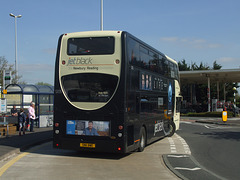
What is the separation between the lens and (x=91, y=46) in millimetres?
10633

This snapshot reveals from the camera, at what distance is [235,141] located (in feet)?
52.5

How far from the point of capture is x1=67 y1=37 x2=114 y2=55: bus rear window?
1048 cm


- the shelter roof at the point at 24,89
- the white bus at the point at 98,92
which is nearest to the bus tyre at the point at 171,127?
the white bus at the point at 98,92

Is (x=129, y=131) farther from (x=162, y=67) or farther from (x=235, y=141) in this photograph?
(x=235, y=141)

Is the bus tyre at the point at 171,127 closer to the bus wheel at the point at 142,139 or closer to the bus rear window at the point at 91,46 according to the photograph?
the bus wheel at the point at 142,139

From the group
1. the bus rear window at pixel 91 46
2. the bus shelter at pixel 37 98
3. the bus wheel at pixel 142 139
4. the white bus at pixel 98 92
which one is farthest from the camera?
the bus shelter at pixel 37 98

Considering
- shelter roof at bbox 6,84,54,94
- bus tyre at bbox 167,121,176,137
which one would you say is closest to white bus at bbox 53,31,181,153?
bus tyre at bbox 167,121,176,137

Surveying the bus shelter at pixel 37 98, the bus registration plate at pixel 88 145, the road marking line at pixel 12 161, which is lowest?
the road marking line at pixel 12 161

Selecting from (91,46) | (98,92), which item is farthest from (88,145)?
(91,46)

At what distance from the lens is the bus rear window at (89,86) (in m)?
10.4

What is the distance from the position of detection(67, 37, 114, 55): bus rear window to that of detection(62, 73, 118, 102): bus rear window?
29.2 inches

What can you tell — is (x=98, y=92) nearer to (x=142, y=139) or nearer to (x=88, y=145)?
(x=88, y=145)

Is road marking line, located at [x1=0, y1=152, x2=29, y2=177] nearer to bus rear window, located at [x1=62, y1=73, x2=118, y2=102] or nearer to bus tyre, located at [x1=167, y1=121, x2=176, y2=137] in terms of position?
bus rear window, located at [x1=62, y1=73, x2=118, y2=102]

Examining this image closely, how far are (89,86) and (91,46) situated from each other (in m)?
1.29
